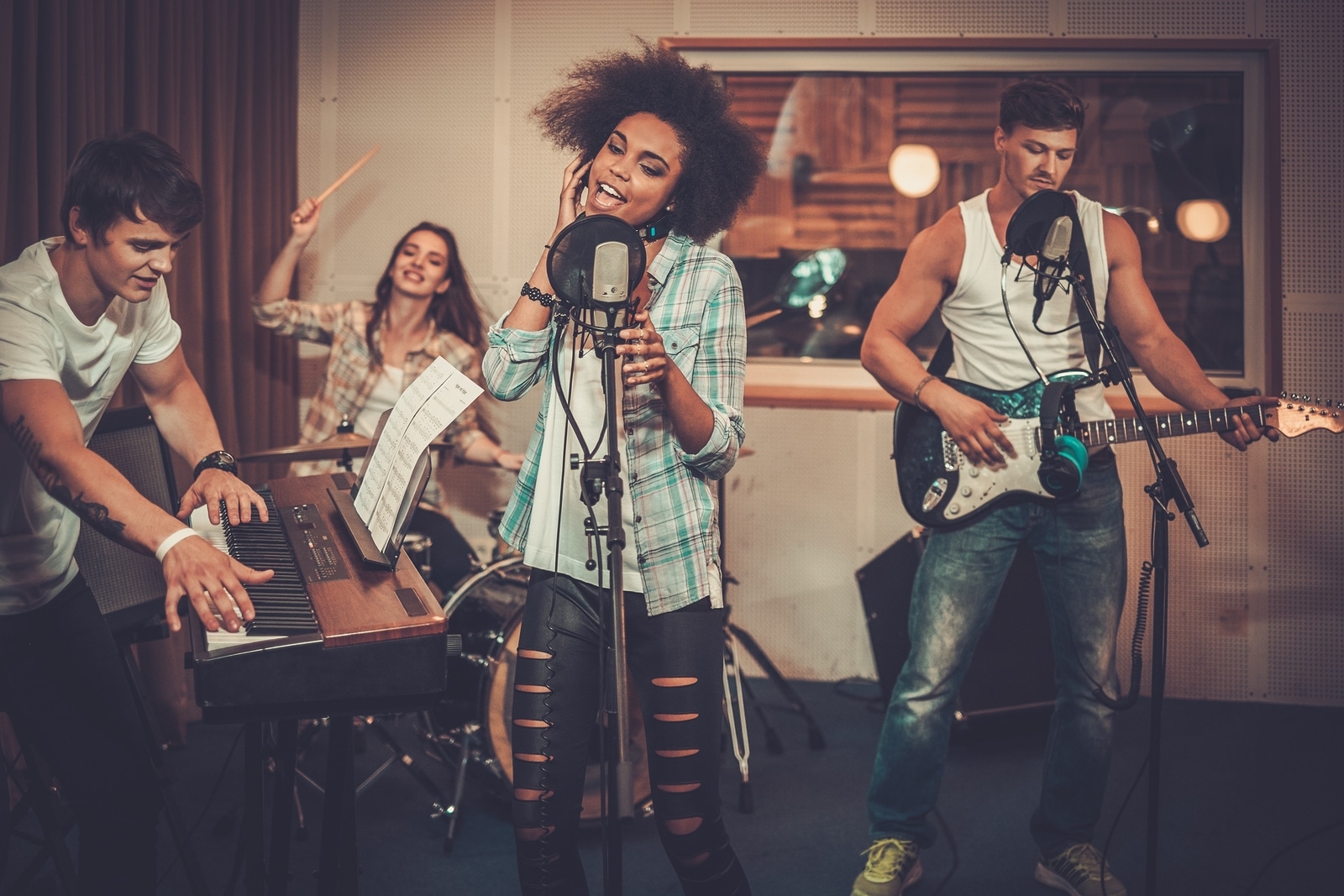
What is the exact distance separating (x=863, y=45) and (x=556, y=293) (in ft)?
10.0

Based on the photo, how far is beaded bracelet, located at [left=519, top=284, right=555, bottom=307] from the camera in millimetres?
1635

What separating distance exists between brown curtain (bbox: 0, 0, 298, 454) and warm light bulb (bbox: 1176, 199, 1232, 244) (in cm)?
354

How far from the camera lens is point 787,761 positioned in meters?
3.36

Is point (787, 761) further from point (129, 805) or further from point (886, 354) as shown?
point (129, 805)

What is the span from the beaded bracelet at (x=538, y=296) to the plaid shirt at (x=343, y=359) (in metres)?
1.97

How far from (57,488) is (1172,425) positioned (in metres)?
2.16

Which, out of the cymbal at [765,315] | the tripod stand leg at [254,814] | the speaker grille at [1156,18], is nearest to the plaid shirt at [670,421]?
the tripod stand leg at [254,814]

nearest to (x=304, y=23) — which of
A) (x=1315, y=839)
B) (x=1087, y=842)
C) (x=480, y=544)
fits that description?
(x=480, y=544)

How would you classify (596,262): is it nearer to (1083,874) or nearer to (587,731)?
(587,731)

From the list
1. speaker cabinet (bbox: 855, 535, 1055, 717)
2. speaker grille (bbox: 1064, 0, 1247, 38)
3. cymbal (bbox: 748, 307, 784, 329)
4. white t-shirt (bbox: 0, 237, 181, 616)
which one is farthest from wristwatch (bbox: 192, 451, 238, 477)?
speaker grille (bbox: 1064, 0, 1247, 38)

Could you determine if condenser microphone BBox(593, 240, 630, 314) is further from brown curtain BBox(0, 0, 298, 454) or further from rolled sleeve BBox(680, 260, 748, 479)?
brown curtain BBox(0, 0, 298, 454)

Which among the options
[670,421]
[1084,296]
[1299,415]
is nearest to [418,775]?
[670,421]

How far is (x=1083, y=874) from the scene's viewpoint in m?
2.37

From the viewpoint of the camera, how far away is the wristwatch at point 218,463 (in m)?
1.95
